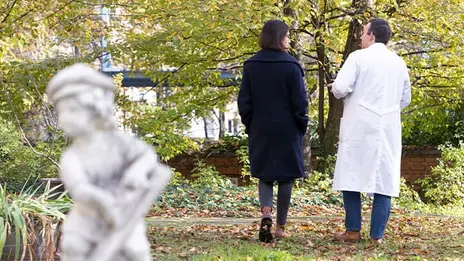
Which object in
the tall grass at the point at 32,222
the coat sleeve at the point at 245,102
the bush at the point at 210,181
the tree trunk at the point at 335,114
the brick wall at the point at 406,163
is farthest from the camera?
the brick wall at the point at 406,163

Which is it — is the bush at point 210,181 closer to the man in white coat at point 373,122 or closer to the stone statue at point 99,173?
the man in white coat at point 373,122

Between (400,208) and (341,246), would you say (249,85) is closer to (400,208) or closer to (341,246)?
(341,246)

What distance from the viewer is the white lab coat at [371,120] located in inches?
268

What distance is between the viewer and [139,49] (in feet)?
45.2

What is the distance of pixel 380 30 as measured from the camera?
22.6 ft

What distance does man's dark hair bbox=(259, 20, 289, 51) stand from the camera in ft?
22.1

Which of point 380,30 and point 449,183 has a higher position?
point 380,30

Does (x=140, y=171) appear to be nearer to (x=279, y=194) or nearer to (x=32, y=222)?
(x=32, y=222)

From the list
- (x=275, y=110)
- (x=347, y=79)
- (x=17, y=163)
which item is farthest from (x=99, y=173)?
(x=17, y=163)

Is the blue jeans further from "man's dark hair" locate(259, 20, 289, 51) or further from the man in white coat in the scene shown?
"man's dark hair" locate(259, 20, 289, 51)

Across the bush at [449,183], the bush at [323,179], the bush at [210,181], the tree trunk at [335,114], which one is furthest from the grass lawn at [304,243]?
the tree trunk at [335,114]

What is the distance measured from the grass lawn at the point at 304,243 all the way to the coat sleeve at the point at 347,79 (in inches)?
50.7

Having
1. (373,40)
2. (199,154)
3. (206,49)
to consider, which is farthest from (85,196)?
(199,154)

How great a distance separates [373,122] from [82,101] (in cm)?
445
